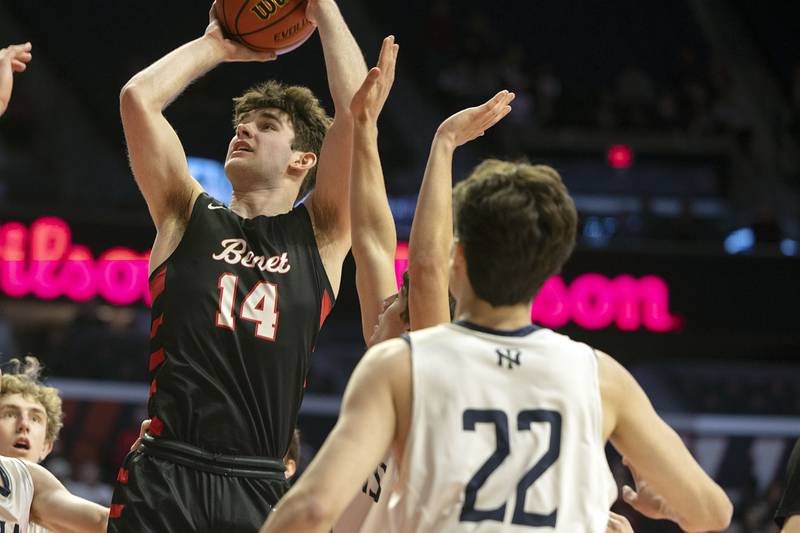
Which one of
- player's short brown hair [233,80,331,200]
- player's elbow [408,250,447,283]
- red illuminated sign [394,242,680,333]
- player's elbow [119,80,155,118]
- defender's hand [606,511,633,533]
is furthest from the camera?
red illuminated sign [394,242,680,333]

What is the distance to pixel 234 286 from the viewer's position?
3535mm

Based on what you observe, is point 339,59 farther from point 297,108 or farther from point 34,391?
point 34,391

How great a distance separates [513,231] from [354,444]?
0.54 metres

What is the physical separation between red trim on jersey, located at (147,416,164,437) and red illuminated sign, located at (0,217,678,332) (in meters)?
7.22

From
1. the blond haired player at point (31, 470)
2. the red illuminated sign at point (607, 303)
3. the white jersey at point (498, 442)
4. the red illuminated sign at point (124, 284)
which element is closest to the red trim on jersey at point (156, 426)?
the blond haired player at point (31, 470)

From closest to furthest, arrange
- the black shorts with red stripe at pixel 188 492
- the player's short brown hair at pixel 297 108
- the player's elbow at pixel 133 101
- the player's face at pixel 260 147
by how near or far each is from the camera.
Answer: the black shorts with red stripe at pixel 188 492 → the player's elbow at pixel 133 101 → the player's face at pixel 260 147 → the player's short brown hair at pixel 297 108

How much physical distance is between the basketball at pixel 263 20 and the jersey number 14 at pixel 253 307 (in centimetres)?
95

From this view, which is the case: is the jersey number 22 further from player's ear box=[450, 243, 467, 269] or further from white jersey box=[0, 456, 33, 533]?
white jersey box=[0, 456, 33, 533]

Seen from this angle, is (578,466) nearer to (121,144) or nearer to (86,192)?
(86,192)

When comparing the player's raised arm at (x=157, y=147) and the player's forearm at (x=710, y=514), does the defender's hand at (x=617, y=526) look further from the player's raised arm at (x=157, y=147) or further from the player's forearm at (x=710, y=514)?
the player's raised arm at (x=157, y=147)

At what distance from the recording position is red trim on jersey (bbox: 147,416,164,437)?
3406 mm

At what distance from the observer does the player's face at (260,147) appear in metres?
3.79

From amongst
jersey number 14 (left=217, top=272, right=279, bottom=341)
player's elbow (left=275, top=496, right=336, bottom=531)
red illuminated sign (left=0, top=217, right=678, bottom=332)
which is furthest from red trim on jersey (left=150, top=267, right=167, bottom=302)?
red illuminated sign (left=0, top=217, right=678, bottom=332)

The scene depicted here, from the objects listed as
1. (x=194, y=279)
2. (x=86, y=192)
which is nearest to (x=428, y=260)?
(x=194, y=279)
